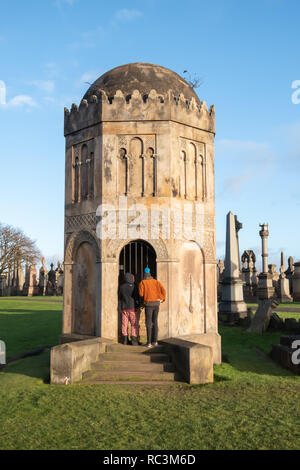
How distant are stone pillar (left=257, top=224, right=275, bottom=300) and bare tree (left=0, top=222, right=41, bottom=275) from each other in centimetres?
3063

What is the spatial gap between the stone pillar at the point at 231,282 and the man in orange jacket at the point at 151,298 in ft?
29.6

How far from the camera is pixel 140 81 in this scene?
35.6ft

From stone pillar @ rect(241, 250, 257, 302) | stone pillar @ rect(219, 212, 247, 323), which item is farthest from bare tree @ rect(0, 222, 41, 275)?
stone pillar @ rect(219, 212, 247, 323)

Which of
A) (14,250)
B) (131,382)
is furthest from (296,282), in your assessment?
(14,250)

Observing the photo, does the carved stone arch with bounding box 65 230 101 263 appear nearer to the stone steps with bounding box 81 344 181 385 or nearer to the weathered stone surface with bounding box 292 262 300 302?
the stone steps with bounding box 81 344 181 385

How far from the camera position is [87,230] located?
10.4m

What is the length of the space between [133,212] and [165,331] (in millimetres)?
2884

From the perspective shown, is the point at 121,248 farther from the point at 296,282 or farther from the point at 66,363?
the point at 296,282

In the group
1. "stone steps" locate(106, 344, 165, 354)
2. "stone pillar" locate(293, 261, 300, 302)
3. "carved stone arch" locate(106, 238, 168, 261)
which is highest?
"carved stone arch" locate(106, 238, 168, 261)

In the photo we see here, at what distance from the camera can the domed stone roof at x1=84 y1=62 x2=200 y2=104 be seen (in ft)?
35.4

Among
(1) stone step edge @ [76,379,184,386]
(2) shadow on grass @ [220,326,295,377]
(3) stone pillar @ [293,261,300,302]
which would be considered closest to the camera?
(1) stone step edge @ [76,379,184,386]

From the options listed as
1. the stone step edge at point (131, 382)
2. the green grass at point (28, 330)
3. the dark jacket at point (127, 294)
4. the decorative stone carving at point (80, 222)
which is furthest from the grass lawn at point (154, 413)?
the decorative stone carving at point (80, 222)
